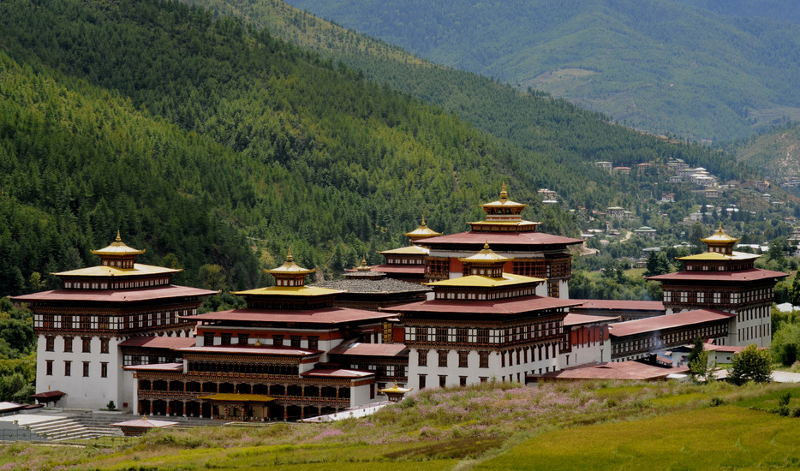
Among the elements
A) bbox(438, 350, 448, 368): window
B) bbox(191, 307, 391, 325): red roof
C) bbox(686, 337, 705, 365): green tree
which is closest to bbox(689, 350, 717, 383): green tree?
bbox(686, 337, 705, 365): green tree

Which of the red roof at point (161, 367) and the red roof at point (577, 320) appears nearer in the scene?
the red roof at point (161, 367)

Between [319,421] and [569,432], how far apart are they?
82.8 feet

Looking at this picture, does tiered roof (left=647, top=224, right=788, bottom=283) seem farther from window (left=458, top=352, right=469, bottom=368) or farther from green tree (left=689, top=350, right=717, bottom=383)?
window (left=458, top=352, right=469, bottom=368)

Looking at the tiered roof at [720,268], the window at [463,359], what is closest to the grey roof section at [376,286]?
the window at [463,359]

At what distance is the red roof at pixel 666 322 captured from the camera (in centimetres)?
12838

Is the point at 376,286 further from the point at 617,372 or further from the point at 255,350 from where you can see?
the point at 617,372

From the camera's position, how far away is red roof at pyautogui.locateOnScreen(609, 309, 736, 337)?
421 ft

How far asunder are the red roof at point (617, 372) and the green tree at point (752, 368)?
A: 9.20 metres

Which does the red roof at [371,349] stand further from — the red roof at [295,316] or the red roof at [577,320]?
the red roof at [577,320]

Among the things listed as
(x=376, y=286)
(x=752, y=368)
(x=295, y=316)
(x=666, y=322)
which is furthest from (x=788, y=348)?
(x=295, y=316)

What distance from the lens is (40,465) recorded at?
303 ft

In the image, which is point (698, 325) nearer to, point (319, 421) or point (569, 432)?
point (319, 421)

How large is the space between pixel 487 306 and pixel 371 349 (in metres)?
9.36

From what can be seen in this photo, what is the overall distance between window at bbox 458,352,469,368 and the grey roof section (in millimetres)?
20952
